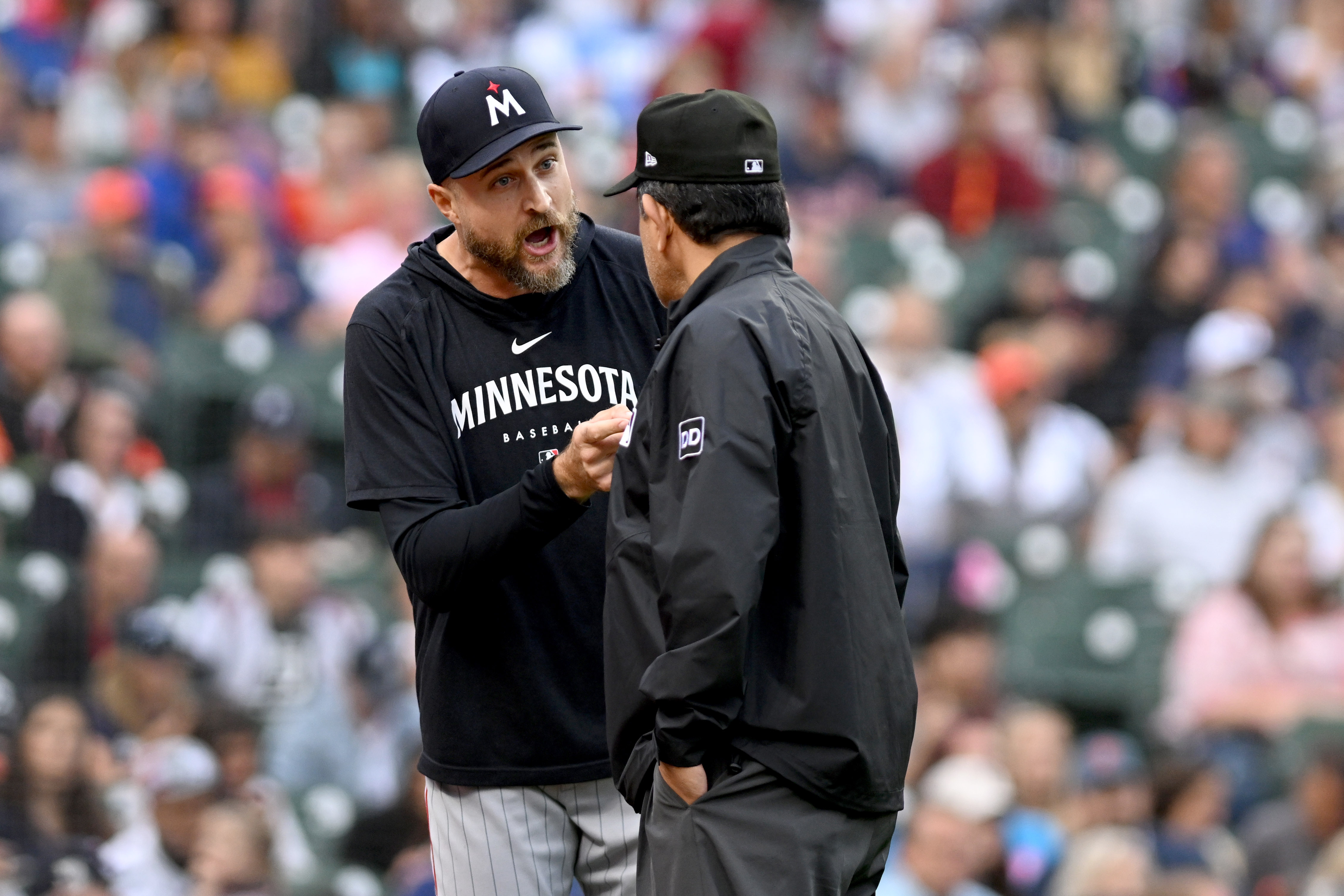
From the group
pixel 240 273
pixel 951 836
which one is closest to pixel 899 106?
pixel 240 273

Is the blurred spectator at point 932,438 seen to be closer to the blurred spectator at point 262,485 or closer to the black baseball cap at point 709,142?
the blurred spectator at point 262,485

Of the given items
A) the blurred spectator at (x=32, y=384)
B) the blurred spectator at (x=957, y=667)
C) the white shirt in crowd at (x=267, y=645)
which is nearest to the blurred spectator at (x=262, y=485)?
the white shirt in crowd at (x=267, y=645)

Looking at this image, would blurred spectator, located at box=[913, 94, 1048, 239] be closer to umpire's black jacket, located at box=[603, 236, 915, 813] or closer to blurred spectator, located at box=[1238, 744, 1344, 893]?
blurred spectator, located at box=[1238, 744, 1344, 893]

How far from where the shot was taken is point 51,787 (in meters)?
5.41

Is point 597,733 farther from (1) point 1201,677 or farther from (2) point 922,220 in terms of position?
(2) point 922,220

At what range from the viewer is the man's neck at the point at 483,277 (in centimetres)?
282

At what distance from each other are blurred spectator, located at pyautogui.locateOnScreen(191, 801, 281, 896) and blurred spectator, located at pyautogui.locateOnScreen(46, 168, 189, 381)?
2277mm

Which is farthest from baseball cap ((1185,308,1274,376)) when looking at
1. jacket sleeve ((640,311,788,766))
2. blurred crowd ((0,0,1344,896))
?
jacket sleeve ((640,311,788,766))

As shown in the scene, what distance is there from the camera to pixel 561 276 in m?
2.79

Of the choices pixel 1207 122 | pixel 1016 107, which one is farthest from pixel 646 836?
pixel 1207 122

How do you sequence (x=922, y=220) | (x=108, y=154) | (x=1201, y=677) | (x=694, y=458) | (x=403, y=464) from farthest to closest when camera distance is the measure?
(x=922, y=220), (x=108, y=154), (x=1201, y=677), (x=403, y=464), (x=694, y=458)

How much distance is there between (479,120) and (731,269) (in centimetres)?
50

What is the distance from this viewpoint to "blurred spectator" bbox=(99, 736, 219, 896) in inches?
200

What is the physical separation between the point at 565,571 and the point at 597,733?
10.1 inches
